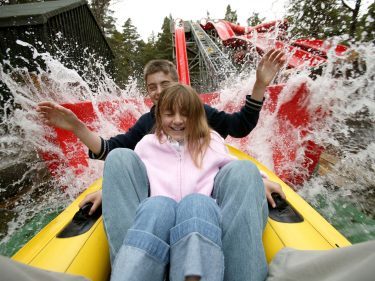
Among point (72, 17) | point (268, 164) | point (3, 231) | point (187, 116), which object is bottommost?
point (3, 231)

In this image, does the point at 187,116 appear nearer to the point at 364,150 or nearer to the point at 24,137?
the point at 24,137

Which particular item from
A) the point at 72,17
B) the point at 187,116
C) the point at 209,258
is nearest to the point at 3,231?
the point at 187,116

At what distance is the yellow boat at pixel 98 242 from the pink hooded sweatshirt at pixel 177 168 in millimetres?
293

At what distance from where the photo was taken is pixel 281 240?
1.09 m

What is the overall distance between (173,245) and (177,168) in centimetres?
42

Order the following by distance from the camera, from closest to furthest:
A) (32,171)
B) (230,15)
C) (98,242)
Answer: (98,242) < (32,171) < (230,15)

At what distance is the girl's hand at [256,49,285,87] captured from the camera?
1.69 m

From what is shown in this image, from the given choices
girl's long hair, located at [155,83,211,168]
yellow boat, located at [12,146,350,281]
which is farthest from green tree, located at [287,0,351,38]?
yellow boat, located at [12,146,350,281]

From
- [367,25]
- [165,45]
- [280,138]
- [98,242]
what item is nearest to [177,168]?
[98,242]

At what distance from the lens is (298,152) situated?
2.66 meters

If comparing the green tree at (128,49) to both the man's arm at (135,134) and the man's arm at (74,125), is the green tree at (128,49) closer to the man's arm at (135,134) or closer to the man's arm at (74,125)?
the man's arm at (135,134)

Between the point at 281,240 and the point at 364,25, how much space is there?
5.70 metres

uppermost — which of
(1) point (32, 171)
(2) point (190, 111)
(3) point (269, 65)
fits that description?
(3) point (269, 65)

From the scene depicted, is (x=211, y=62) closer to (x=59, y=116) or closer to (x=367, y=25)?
(x=367, y=25)
